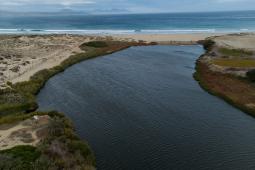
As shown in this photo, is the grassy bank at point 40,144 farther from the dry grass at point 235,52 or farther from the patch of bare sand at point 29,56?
the dry grass at point 235,52

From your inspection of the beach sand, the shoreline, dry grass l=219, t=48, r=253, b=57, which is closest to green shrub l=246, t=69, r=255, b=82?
the shoreline

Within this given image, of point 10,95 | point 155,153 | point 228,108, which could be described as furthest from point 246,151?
point 10,95

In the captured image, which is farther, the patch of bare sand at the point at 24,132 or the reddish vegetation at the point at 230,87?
the reddish vegetation at the point at 230,87

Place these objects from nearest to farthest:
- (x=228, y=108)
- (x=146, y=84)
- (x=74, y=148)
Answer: (x=74, y=148) → (x=228, y=108) → (x=146, y=84)

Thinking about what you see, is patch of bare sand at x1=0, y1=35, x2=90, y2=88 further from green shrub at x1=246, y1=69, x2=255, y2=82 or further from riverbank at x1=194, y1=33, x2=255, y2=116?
green shrub at x1=246, y1=69, x2=255, y2=82

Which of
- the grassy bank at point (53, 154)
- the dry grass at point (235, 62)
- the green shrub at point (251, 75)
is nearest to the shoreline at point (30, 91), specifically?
the grassy bank at point (53, 154)

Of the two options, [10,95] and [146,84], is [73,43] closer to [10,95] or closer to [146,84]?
[146,84]

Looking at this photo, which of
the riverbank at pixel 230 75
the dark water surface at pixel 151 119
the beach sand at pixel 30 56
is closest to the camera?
the dark water surface at pixel 151 119
